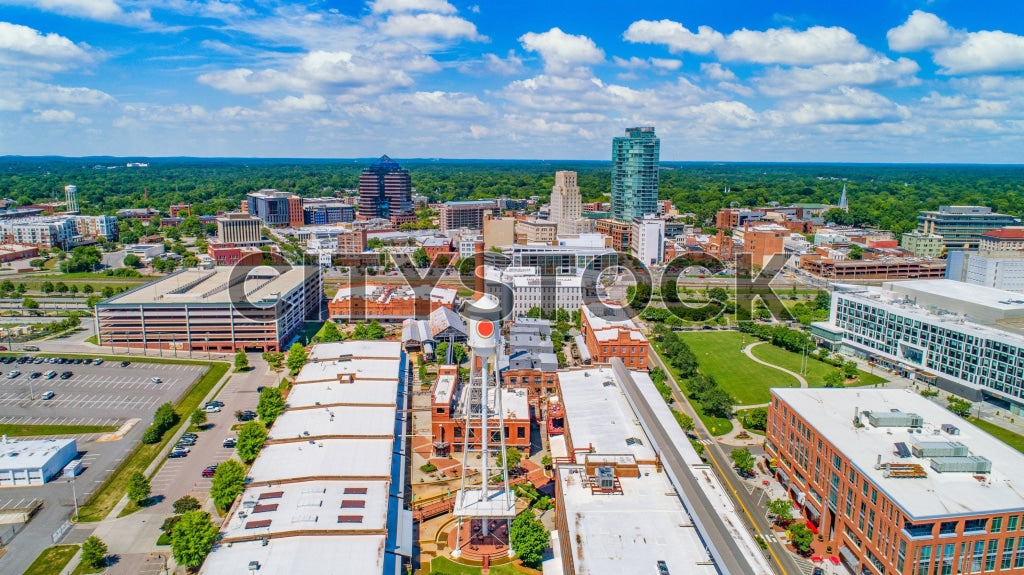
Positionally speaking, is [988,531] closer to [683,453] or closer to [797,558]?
[797,558]

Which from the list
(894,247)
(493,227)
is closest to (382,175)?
(493,227)

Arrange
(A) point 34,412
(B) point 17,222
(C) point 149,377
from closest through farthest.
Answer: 1. (A) point 34,412
2. (C) point 149,377
3. (B) point 17,222

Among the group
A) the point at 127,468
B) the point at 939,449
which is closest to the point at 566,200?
the point at 127,468

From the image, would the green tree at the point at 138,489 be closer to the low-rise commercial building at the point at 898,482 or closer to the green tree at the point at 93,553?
the green tree at the point at 93,553

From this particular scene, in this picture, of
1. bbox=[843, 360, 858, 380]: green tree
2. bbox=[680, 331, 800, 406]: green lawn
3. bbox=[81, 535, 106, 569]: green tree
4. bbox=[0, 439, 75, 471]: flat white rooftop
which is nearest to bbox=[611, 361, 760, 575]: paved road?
bbox=[680, 331, 800, 406]: green lawn

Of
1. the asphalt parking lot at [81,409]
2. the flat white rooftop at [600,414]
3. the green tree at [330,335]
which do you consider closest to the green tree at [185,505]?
the asphalt parking lot at [81,409]

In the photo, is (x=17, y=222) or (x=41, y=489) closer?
(x=41, y=489)

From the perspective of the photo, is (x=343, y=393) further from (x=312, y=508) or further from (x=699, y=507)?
(x=699, y=507)
